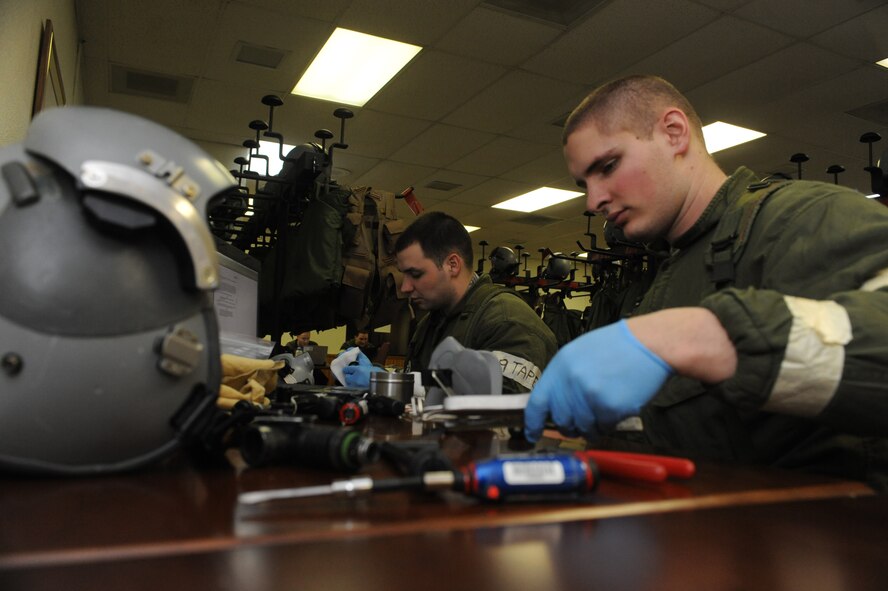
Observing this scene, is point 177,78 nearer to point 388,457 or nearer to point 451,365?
point 451,365

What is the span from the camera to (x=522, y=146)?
5195 millimetres

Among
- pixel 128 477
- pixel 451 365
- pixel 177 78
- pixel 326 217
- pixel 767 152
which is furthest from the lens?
pixel 767 152

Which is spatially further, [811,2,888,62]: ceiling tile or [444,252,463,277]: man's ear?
[811,2,888,62]: ceiling tile

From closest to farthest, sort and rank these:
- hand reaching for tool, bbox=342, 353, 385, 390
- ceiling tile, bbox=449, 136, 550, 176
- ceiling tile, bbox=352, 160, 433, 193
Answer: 1. hand reaching for tool, bbox=342, 353, 385, 390
2. ceiling tile, bbox=449, 136, 550, 176
3. ceiling tile, bbox=352, 160, 433, 193

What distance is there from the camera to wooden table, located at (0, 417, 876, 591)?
0.33 metres

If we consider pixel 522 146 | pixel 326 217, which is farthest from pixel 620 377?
pixel 522 146

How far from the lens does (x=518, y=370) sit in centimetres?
190

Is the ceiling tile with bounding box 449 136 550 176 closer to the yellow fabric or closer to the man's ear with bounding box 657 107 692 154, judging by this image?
the man's ear with bounding box 657 107 692 154

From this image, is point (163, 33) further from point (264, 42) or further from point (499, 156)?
point (499, 156)

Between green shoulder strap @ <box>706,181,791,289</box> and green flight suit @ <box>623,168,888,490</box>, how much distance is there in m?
0.01

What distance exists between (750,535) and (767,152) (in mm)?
5315

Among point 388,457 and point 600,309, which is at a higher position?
point 600,309

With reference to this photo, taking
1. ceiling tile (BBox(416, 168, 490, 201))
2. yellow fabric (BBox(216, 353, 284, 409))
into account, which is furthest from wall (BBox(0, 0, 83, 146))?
ceiling tile (BBox(416, 168, 490, 201))

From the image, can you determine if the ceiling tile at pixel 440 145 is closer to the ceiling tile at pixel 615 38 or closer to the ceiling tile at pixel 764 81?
the ceiling tile at pixel 615 38
